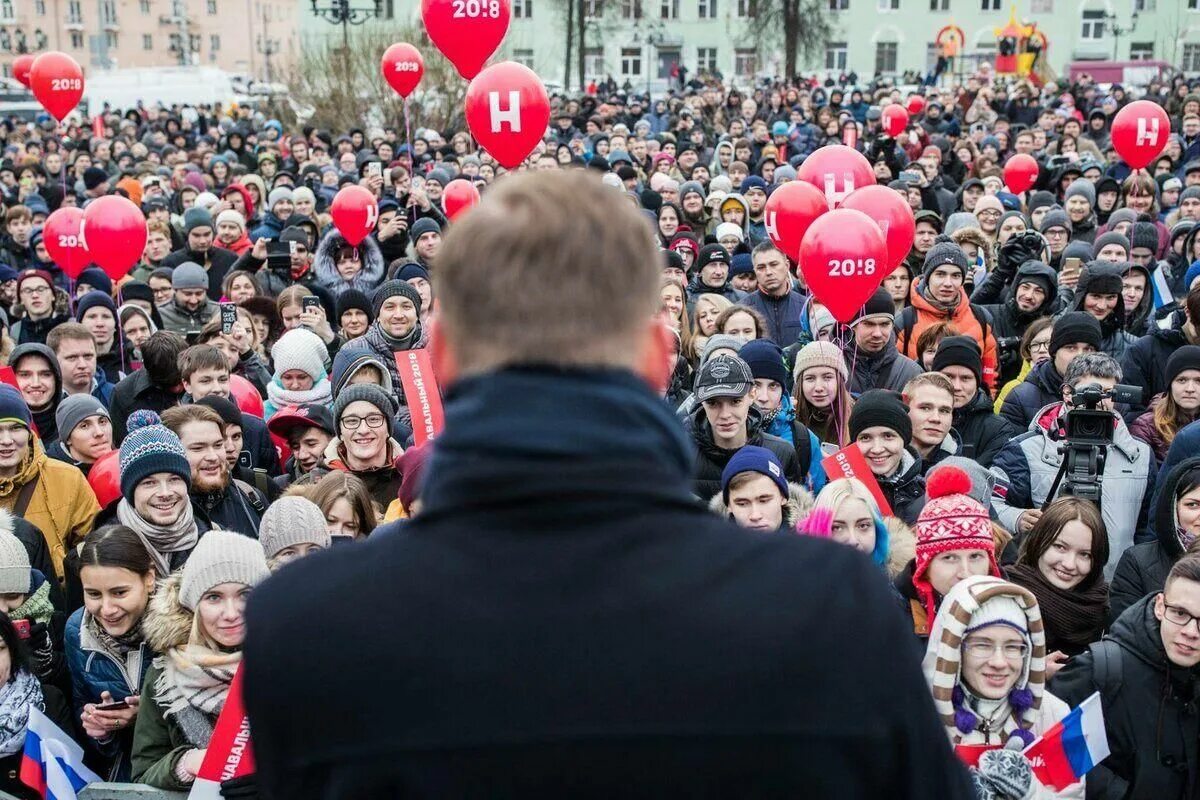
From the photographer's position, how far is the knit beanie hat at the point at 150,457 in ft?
14.9

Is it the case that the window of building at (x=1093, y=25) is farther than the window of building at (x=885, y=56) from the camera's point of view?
No

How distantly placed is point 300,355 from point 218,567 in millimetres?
3259

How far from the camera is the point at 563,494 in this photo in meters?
1.20

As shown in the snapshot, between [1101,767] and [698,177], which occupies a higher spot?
[698,177]

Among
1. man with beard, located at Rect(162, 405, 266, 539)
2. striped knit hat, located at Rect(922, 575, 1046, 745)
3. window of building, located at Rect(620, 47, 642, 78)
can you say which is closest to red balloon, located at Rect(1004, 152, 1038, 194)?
man with beard, located at Rect(162, 405, 266, 539)

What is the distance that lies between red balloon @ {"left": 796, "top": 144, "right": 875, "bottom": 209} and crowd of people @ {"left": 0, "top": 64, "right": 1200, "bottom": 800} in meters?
0.74

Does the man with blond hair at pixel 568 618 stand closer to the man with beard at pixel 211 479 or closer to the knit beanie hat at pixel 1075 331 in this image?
the man with beard at pixel 211 479

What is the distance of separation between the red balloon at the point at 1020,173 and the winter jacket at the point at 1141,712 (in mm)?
10748

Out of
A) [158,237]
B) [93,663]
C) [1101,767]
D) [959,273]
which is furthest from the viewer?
[158,237]

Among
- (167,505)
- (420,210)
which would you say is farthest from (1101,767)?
(420,210)

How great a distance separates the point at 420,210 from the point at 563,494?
12496 millimetres

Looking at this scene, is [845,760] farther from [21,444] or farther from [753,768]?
[21,444]

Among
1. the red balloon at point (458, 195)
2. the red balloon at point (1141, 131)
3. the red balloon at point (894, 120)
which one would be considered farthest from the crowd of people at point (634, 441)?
the red balloon at point (894, 120)

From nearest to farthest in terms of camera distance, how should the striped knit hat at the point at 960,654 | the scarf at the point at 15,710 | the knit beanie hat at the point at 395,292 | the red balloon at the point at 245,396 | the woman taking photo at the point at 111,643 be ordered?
the striped knit hat at the point at 960,654
the scarf at the point at 15,710
the woman taking photo at the point at 111,643
the red balloon at the point at 245,396
the knit beanie hat at the point at 395,292
